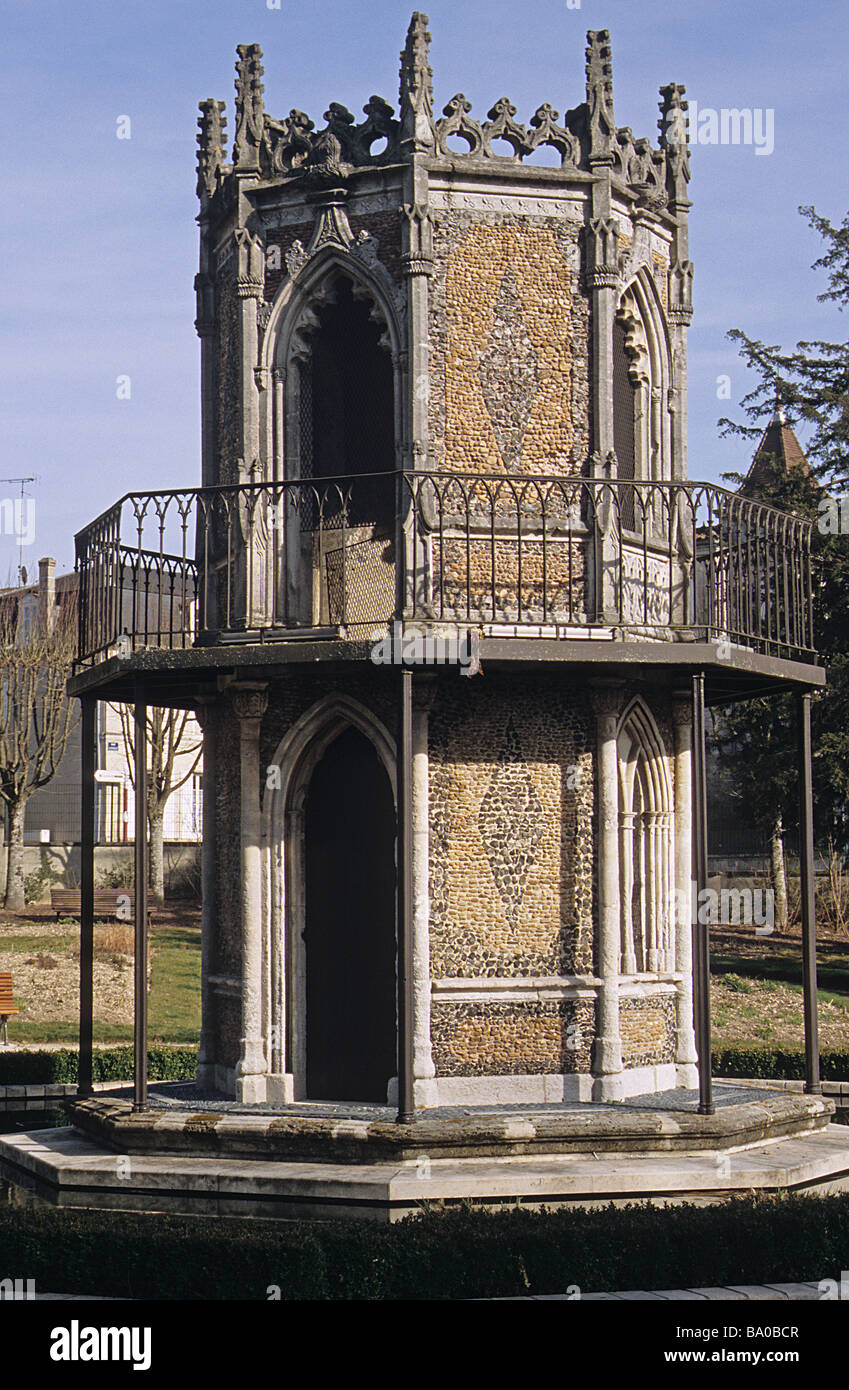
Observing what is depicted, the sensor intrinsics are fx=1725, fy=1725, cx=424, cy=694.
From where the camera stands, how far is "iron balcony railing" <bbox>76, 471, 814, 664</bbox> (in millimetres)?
15500

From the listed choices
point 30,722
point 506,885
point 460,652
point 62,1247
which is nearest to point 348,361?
point 460,652

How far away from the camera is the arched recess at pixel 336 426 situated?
16.4 meters

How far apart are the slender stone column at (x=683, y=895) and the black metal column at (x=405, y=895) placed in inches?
146

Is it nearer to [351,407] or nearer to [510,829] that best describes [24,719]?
[351,407]

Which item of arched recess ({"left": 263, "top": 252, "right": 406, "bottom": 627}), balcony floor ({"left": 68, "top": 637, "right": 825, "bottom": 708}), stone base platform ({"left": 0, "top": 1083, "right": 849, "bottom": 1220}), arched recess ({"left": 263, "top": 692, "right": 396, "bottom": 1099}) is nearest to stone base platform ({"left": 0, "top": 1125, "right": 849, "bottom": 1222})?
stone base platform ({"left": 0, "top": 1083, "right": 849, "bottom": 1220})

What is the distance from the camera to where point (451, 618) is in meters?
15.5

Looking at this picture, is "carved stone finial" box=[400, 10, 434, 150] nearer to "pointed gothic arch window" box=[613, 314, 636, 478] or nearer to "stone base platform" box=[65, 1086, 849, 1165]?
"pointed gothic arch window" box=[613, 314, 636, 478]

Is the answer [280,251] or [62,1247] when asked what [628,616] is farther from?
[62,1247]

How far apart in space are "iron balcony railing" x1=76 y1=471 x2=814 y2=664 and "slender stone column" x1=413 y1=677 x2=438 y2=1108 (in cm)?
95

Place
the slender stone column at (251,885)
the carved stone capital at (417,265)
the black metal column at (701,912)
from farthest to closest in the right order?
the slender stone column at (251,885) < the carved stone capital at (417,265) < the black metal column at (701,912)

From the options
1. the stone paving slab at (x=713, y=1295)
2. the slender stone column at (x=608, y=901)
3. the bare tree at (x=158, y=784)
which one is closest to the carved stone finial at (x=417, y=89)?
the slender stone column at (x=608, y=901)

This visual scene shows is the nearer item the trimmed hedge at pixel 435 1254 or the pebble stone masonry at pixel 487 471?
the trimmed hedge at pixel 435 1254

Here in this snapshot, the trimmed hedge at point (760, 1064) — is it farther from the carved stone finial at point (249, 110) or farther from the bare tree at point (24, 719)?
the bare tree at point (24, 719)

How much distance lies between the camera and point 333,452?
678 inches
